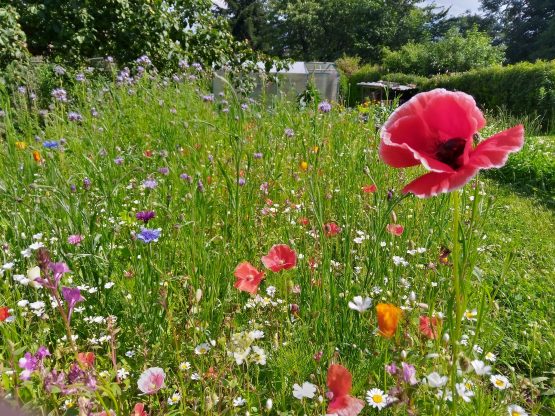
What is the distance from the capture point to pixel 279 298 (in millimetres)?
1520

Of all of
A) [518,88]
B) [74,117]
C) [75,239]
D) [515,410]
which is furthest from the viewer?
[518,88]

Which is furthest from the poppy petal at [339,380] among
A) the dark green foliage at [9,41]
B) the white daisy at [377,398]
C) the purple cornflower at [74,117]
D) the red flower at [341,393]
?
the dark green foliage at [9,41]

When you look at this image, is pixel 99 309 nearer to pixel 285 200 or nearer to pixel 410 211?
pixel 285 200

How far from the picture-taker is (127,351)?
132cm

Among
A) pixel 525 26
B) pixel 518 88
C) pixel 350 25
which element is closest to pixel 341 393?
pixel 518 88

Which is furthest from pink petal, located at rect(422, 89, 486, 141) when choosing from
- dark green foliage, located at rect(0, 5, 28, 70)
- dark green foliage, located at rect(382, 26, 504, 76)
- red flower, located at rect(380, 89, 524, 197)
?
dark green foliage, located at rect(382, 26, 504, 76)

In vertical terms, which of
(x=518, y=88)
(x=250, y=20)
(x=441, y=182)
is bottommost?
(x=518, y=88)

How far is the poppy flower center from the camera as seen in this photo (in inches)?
30.2

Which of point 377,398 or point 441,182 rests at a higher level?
point 441,182

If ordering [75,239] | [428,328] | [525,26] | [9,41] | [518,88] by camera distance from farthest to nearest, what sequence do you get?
[525,26] → [518,88] → [9,41] → [75,239] → [428,328]

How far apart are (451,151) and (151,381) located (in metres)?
0.77

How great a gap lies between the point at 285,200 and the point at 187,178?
57 cm

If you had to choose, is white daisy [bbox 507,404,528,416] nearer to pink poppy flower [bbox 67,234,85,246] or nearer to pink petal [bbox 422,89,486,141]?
pink petal [bbox 422,89,486,141]

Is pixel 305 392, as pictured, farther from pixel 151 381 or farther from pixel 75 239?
pixel 75 239
